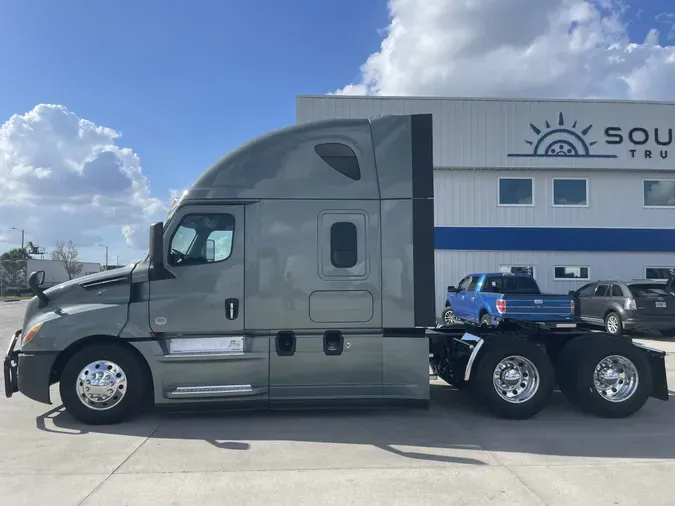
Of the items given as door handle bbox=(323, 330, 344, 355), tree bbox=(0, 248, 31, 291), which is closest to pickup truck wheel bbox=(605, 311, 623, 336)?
door handle bbox=(323, 330, 344, 355)

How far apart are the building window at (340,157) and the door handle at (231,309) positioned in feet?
6.49

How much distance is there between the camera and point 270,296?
6227mm

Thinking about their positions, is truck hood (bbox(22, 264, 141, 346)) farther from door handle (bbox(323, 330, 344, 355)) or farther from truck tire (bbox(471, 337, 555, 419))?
truck tire (bbox(471, 337, 555, 419))

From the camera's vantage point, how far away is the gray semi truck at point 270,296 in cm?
613

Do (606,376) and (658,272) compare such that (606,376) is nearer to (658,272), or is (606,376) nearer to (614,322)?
(614,322)

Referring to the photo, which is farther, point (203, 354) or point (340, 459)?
point (203, 354)

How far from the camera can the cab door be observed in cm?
615

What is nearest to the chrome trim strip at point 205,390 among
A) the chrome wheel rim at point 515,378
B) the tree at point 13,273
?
the chrome wheel rim at point 515,378

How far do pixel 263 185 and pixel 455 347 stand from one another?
3.38 m

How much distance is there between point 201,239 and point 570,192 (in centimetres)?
1725

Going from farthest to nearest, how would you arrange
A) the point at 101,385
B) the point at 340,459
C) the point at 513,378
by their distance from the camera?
1. the point at 513,378
2. the point at 101,385
3. the point at 340,459

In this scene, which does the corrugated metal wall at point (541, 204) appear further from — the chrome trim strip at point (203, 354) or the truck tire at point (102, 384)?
the truck tire at point (102, 384)

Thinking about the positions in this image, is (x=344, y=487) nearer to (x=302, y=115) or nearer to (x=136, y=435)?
(x=136, y=435)

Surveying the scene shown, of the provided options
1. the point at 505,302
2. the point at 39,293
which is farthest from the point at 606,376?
the point at 39,293
